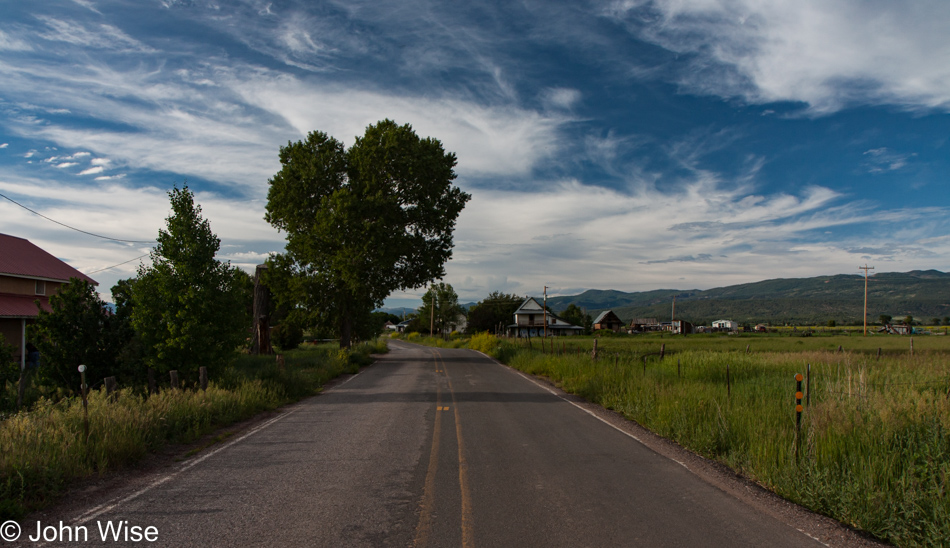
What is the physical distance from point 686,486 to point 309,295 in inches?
1148

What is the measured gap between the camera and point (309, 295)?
33.1 m

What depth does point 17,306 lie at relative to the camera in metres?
23.4

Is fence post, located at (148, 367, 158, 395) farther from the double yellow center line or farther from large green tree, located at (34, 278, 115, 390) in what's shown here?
the double yellow center line

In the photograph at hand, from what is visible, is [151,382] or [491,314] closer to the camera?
[151,382]

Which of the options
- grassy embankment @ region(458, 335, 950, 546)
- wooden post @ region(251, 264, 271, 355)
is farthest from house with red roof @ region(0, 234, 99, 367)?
grassy embankment @ region(458, 335, 950, 546)

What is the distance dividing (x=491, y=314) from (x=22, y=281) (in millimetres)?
93138

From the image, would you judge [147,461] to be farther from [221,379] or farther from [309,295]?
[309,295]

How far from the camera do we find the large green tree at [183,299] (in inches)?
554

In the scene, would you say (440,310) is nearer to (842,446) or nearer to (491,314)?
(491,314)

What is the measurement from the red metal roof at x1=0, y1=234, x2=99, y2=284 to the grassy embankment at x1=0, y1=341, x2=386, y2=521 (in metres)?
16.8

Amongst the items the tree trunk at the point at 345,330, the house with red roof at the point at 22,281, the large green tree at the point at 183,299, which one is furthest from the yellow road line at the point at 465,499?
the tree trunk at the point at 345,330

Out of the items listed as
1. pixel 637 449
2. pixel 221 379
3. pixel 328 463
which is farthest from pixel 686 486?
pixel 221 379

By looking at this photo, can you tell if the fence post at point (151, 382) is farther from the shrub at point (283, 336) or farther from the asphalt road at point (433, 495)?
the shrub at point (283, 336)

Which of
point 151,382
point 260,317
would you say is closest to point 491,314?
point 260,317
